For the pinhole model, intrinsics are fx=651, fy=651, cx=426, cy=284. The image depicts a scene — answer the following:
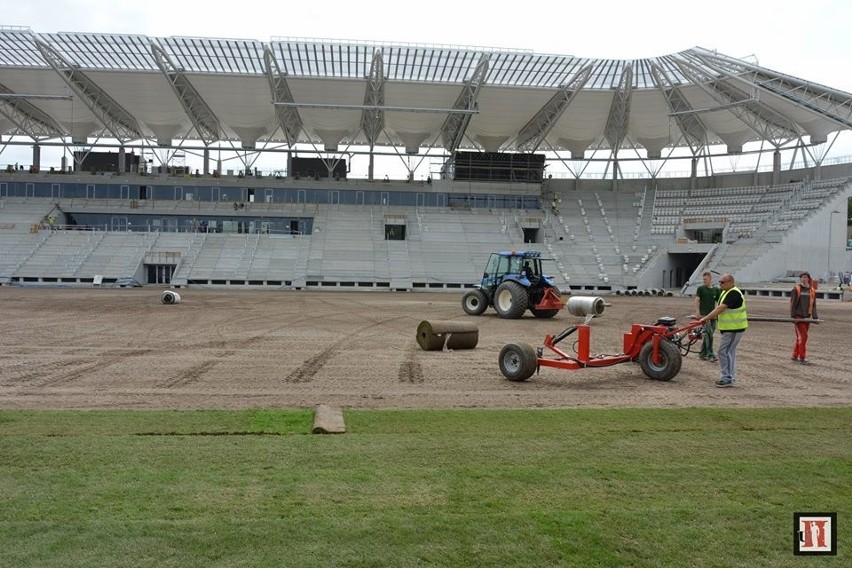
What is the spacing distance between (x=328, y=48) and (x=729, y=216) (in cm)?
3552

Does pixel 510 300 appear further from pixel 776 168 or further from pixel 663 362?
pixel 776 168

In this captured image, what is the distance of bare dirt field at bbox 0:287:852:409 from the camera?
9258mm

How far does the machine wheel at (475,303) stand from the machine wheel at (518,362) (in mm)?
13514

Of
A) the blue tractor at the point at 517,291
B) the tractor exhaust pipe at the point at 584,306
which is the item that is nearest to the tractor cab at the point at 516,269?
the blue tractor at the point at 517,291

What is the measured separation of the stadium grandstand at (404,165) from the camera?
4747 cm

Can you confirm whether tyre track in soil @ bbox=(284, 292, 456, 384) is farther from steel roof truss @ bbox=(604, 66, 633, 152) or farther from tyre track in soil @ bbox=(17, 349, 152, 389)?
steel roof truss @ bbox=(604, 66, 633, 152)

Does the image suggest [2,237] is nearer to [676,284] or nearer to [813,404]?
[676,284]

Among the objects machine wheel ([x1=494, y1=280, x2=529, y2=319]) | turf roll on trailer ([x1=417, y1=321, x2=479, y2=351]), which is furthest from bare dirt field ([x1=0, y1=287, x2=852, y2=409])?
machine wheel ([x1=494, y1=280, x2=529, y2=319])

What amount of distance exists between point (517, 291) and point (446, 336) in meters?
8.20

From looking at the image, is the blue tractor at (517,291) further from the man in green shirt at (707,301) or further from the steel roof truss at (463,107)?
the steel roof truss at (463,107)

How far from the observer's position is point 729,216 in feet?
181

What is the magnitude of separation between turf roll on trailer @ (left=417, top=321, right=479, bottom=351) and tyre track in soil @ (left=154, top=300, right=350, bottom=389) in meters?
3.68

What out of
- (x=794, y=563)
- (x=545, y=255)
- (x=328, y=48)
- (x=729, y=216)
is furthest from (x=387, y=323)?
(x=729, y=216)

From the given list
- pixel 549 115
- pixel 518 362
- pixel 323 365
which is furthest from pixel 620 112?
pixel 518 362
